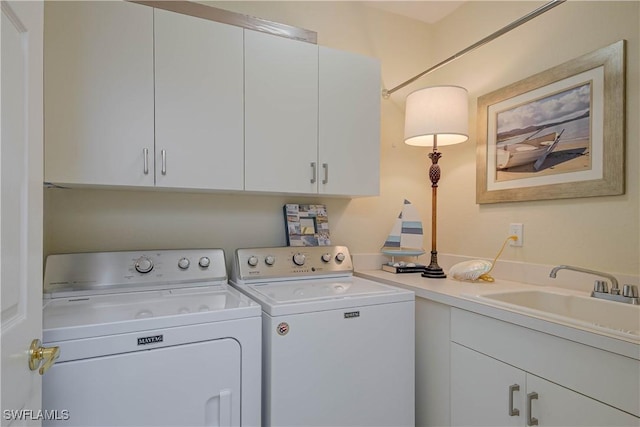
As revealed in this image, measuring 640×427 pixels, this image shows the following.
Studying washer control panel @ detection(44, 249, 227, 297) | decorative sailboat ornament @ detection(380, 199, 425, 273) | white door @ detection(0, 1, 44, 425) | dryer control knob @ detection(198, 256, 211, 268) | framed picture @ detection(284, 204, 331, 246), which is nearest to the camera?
white door @ detection(0, 1, 44, 425)

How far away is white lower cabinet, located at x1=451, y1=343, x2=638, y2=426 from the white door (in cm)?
144

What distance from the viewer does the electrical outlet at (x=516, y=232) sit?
72.7 inches

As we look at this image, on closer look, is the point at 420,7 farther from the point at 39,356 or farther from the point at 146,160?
the point at 39,356

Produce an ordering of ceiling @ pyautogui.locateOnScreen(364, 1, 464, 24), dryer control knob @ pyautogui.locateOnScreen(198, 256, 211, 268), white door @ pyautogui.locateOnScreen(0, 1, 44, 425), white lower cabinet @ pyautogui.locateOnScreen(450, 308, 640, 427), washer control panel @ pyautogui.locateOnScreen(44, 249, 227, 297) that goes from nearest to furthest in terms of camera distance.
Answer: white door @ pyautogui.locateOnScreen(0, 1, 44, 425)
white lower cabinet @ pyautogui.locateOnScreen(450, 308, 640, 427)
washer control panel @ pyautogui.locateOnScreen(44, 249, 227, 297)
dryer control knob @ pyautogui.locateOnScreen(198, 256, 211, 268)
ceiling @ pyautogui.locateOnScreen(364, 1, 464, 24)

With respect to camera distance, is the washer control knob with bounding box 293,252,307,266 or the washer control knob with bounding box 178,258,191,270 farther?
the washer control knob with bounding box 293,252,307,266

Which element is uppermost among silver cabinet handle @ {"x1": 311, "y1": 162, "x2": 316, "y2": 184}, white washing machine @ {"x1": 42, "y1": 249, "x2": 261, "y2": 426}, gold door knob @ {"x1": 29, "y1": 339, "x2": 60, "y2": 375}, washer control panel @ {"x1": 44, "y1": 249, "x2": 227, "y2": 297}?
silver cabinet handle @ {"x1": 311, "y1": 162, "x2": 316, "y2": 184}

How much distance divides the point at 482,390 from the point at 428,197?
1.39 meters

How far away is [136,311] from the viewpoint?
3.99 feet

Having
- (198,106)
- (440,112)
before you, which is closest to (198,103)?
(198,106)

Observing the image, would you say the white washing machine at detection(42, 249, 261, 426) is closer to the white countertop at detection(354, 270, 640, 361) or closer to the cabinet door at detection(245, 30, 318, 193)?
the cabinet door at detection(245, 30, 318, 193)

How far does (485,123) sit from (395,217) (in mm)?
795

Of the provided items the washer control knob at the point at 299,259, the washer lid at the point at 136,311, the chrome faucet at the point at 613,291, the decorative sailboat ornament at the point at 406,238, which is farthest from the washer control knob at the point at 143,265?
the chrome faucet at the point at 613,291

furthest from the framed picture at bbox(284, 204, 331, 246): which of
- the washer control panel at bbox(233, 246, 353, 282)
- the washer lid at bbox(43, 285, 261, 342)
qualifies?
the washer lid at bbox(43, 285, 261, 342)

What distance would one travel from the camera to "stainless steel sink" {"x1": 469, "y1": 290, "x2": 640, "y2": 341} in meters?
1.24
